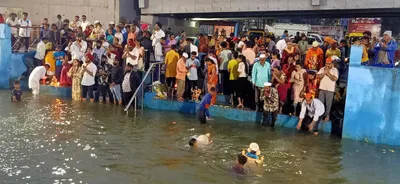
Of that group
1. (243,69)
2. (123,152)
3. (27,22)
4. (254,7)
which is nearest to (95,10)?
(27,22)

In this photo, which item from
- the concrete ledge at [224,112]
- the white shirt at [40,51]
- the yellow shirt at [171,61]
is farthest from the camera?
Result: the white shirt at [40,51]

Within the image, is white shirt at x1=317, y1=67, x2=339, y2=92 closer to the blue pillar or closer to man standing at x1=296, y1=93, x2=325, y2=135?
man standing at x1=296, y1=93, x2=325, y2=135

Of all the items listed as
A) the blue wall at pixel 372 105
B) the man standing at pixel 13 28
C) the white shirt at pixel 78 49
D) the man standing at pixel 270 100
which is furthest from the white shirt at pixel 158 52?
the blue wall at pixel 372 105

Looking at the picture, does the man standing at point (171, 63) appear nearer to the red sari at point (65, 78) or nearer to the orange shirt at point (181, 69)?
the orange shirt at point (181, 69)

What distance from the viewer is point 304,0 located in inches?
813

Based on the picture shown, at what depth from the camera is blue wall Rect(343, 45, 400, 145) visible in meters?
12.2

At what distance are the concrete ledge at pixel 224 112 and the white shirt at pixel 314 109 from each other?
669 mm

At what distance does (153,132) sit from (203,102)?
1.72 metres

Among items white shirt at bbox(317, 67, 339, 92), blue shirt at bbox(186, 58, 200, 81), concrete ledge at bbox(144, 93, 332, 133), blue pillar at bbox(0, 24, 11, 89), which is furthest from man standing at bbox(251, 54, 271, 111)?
blue pillar at bbox(0, 24, 11, 89)

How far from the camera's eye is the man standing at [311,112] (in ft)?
42.2

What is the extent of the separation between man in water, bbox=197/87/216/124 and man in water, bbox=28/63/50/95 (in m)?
7.34

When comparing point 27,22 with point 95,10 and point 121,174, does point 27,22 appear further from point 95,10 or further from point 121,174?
point 121,174

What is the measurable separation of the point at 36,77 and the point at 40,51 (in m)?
1.83

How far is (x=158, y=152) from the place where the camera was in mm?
10953
